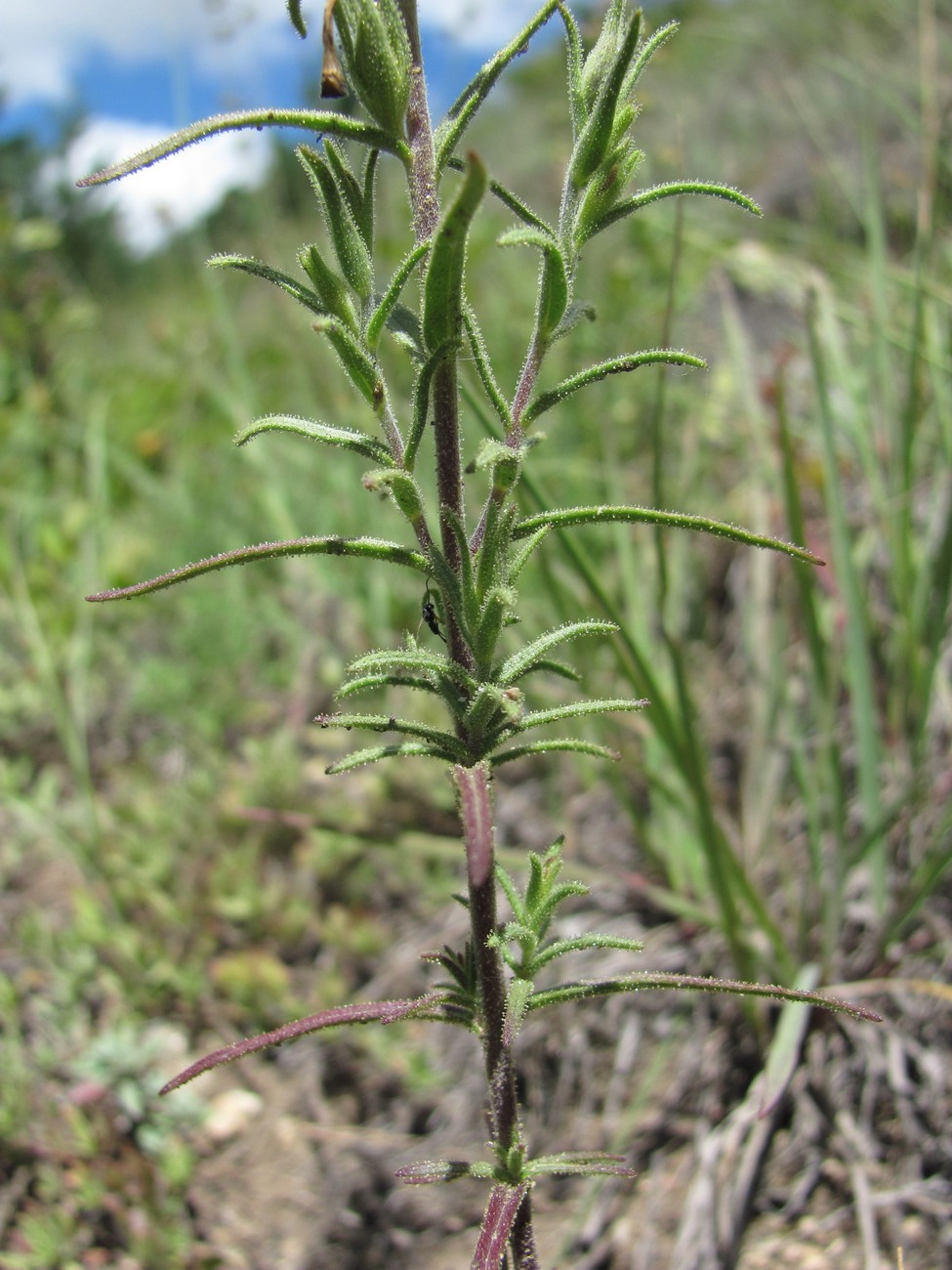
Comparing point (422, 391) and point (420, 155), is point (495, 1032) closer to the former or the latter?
point (422, 391)

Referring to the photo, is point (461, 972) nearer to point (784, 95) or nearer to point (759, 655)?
point (759, 655)

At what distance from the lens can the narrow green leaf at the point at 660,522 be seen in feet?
2.25

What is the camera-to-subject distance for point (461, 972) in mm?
836

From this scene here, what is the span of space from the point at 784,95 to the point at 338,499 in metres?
4.95

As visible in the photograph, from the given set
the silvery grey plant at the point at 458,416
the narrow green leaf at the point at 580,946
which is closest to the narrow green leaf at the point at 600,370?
the silvery grey plant at the point at 458,416

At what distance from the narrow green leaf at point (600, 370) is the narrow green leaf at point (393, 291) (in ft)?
0.44

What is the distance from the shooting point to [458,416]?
2.48 ft

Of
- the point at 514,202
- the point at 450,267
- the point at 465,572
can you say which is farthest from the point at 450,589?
the point at 514,202

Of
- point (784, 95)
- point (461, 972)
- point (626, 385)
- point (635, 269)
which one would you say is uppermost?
point (784, 95)

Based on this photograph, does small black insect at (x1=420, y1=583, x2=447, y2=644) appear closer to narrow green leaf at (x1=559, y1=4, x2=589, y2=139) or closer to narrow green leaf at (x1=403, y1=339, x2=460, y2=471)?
narrow green leaf at (x1=403, y1=339, x2=460, y2=471)

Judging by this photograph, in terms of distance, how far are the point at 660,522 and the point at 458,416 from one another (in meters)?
0.18

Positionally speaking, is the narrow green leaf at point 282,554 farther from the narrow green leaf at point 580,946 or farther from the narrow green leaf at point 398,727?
the narrow green leaf at point 580,946

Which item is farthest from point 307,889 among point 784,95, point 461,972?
point 784,95

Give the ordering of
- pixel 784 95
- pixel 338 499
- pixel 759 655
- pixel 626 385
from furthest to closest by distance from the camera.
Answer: pixel 784 95 < pixel 626 385 < pixel 338 499 < pixel 759 655
